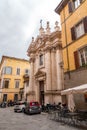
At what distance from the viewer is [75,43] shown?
42.6ft

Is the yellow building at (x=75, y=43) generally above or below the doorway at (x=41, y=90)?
above

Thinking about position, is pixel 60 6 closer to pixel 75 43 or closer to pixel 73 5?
pixel 73 5

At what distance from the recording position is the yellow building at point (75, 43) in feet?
38.8

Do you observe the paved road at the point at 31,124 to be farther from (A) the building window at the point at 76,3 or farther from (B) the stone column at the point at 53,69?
(A) the building window at the point at 76,3

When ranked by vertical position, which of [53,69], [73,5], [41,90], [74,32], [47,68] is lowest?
[41,90]

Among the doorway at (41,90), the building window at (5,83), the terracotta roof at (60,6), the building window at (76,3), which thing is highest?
the terracotta roof at (60,6)

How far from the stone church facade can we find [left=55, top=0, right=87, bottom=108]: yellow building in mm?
5488

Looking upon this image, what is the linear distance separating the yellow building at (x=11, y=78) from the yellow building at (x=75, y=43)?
2548 cm

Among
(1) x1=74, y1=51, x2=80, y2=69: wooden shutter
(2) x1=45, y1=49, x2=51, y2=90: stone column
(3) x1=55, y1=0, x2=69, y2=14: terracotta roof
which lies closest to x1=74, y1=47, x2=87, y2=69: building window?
(1) x1=74, y1=51, x2=80, y2=69: wooden shutter

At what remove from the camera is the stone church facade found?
19422 mm

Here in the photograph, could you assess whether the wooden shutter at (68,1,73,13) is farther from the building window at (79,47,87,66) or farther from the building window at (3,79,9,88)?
the building window at (3,79,9,88)

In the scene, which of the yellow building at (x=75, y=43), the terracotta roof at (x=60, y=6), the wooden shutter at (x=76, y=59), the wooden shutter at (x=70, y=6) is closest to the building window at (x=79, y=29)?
the yellow building at (x=75, y=43)

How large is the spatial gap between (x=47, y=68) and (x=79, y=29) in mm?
9321

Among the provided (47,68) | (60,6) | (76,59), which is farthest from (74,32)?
(47,68)
